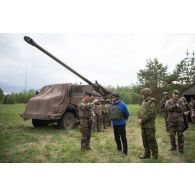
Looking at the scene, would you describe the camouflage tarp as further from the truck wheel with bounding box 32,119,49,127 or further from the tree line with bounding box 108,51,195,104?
the tree line with bounding box 108,51,195,104

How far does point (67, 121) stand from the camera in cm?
955

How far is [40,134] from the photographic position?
8.70 m

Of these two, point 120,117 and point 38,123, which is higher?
point 120,117

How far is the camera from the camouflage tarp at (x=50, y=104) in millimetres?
9008

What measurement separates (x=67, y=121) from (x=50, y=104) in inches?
39.0

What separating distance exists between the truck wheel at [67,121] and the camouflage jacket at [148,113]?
4.92 metres

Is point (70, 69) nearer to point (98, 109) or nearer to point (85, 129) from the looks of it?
point (98, 109)

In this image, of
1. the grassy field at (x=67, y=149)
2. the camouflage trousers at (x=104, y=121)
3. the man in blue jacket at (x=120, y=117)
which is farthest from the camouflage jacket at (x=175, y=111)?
the camouflage trousers at (x=104, y=121)

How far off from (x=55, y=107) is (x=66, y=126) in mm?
947

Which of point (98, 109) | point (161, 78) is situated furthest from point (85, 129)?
point (161, 78)

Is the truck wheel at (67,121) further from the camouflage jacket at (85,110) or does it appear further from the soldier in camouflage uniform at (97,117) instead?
the camouflage jacket at (85,110)

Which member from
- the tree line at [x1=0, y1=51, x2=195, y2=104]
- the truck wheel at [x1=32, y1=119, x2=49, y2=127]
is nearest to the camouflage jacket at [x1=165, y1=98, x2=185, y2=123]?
the truck wheel at [x1=32, y1=119, x2=49, y2=127]

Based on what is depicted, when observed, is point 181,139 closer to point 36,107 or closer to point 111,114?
point 111,114

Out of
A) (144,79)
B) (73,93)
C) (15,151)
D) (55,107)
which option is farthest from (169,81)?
(15,151)
